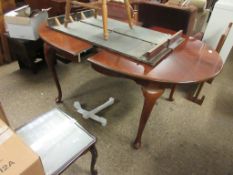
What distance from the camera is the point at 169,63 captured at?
1004mm

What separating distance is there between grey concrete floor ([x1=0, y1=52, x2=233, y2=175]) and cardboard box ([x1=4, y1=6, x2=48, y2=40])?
0.43 meters

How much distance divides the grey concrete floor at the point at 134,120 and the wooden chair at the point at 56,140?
37 cm

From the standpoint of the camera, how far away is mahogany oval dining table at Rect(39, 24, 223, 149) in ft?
2.98

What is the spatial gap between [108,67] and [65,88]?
3.55ft

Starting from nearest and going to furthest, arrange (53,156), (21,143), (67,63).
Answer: (21,143), (53,156), (67,63)

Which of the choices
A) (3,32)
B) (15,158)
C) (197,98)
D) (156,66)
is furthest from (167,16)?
(3,32)

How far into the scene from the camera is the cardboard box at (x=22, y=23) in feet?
5.79

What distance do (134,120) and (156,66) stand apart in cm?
75

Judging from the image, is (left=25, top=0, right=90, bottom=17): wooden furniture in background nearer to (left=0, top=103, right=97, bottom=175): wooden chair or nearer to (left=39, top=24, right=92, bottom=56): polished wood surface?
(left=39, top=24, right=92, bottom=56): polished wood surface

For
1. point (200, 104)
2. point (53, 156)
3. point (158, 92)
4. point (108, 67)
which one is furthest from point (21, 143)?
point (200, 104)

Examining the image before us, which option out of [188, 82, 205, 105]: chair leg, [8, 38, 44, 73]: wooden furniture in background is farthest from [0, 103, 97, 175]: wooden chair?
[188, 82, 205, 105]: chair leg

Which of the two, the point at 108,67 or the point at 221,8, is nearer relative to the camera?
the point at 108,67

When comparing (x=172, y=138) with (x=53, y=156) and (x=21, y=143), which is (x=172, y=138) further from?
(x=21, y=143)

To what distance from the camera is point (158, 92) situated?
3.26 feet
